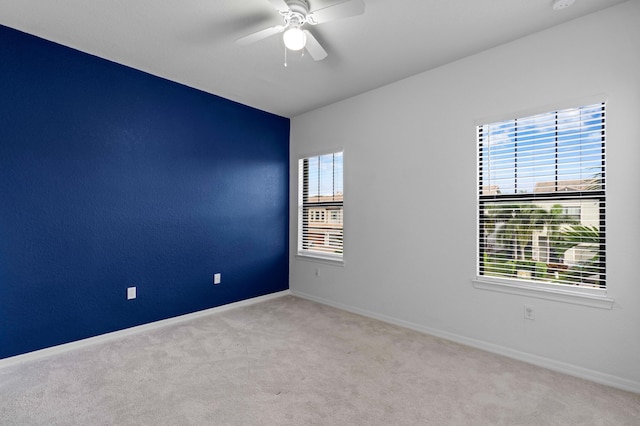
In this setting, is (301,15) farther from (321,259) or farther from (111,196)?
(321,259)

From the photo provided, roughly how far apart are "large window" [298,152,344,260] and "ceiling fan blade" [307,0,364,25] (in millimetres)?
2191

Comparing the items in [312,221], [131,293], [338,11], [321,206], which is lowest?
[131,293]

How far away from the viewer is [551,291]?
98.9 inches

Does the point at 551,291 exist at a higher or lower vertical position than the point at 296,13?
lower

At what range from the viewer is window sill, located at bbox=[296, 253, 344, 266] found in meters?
4.16

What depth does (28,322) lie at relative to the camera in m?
2.67

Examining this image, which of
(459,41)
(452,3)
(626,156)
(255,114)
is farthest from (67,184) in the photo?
(626,156)

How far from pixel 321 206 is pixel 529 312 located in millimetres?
2703

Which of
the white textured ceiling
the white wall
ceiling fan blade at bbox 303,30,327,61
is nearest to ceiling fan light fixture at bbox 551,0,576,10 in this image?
the white textured ceiling

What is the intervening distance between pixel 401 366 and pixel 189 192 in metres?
2.93

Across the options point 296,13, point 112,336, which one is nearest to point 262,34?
point 296,13

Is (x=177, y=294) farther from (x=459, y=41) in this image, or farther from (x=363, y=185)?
(x=459, y=41)

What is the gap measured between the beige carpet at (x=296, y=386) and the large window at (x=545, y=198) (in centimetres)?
83

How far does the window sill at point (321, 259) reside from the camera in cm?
416
